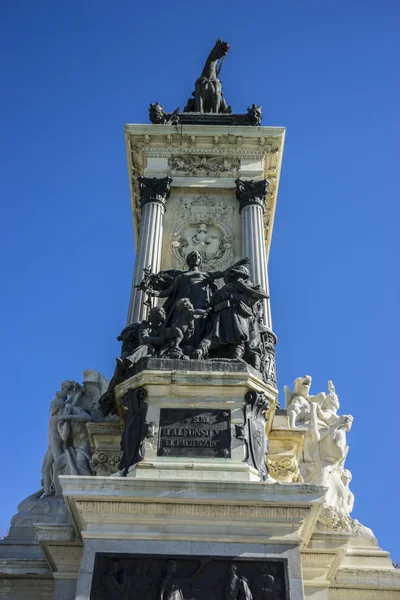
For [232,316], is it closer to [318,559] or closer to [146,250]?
[318,559]

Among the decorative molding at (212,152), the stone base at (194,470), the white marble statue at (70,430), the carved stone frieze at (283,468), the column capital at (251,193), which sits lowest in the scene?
the stone base at (194,470)

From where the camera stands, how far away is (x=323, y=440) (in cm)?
1357

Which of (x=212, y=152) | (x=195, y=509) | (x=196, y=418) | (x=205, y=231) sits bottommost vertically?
(x=195, y=509)

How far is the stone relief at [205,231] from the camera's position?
15781mm

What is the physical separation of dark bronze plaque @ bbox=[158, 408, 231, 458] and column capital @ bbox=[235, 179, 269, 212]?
739 cm

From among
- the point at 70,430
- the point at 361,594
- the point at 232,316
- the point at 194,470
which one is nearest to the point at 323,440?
the point at 361,594

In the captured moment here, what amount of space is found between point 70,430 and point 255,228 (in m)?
6.31

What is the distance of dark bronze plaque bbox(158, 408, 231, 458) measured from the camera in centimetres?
983

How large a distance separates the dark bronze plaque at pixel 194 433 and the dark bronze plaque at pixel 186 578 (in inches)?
62.8

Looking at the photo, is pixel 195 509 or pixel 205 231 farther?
pixel 205 231

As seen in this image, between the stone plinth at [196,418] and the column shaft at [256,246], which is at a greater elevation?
the column shaft at [256,246]

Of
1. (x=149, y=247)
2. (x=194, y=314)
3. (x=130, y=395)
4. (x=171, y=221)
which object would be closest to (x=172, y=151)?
(x=171, y=221)

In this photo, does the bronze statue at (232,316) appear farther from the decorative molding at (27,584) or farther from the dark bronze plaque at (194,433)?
the decorative molding at (27,584)

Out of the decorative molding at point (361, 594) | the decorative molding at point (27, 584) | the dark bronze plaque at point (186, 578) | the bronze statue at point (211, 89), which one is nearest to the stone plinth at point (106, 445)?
the decorative molding at point (27, 584)
